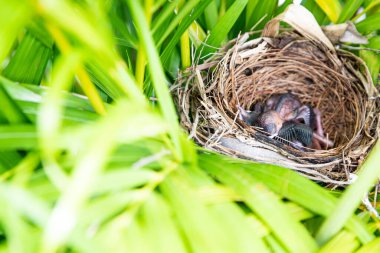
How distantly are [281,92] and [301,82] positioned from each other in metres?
0.06

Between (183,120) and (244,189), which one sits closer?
(244,189)

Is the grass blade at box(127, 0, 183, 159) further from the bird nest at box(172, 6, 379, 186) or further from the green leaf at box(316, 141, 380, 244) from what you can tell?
the bird nest at box(172, 6, 379, 186)

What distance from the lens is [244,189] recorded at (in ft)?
1.73

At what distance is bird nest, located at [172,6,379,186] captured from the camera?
0.93 m

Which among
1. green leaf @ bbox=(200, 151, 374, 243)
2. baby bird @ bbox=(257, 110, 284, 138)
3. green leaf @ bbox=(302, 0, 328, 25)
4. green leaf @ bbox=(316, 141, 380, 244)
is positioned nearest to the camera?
green leaf @ bbox=(316, 141, 380, 244)

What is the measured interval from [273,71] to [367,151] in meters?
0.34

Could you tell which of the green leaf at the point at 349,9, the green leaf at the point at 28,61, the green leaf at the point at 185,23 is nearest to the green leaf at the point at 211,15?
the green leaf at the point at 185,23

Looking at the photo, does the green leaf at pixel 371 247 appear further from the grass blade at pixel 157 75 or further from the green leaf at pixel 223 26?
the green leaf at pixel 223 26

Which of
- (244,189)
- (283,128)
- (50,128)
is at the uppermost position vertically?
(50,128)

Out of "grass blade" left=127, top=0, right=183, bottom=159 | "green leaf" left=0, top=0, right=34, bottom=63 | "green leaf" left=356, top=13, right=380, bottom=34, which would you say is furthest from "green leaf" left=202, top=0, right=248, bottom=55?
"green leaf" left=0, top=0, right=34, bottom=63

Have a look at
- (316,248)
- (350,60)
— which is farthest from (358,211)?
(350,60)

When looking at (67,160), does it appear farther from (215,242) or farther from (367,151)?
(367,151)

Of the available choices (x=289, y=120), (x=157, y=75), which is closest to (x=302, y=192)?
(x=157, y=75)

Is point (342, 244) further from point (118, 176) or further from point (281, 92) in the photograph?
point (281, 92)
